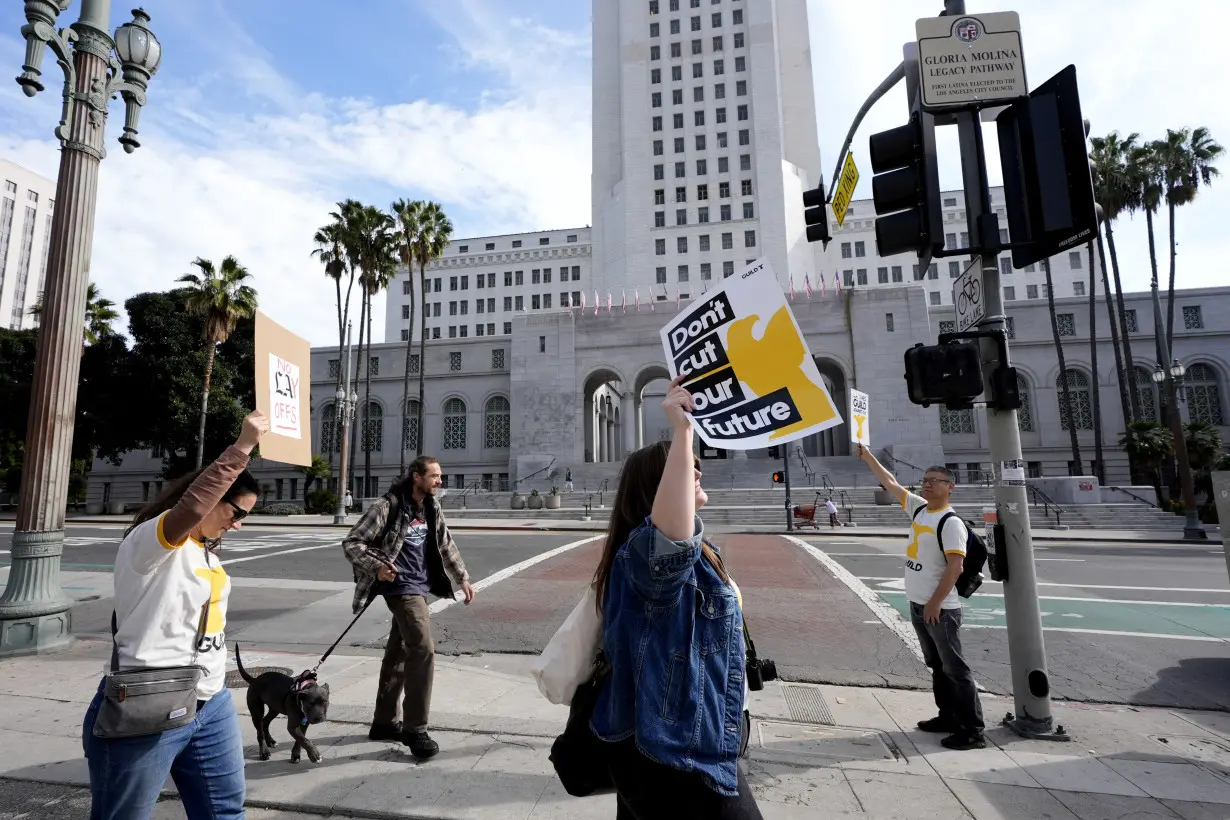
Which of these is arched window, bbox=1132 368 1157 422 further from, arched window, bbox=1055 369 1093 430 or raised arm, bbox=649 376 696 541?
raised arm, bbox=649 376 696 541

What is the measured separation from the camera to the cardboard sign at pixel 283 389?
4.23 meters

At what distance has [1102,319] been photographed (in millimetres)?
42125

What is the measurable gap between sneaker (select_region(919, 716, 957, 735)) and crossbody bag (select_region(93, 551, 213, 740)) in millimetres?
4650

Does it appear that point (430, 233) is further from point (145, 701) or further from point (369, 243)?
point (145, 701)

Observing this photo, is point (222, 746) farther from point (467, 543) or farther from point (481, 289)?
point (481, 289)

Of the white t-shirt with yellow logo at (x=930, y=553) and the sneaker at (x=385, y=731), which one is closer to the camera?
the sneaker at (x=385, y=731)

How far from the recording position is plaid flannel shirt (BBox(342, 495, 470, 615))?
4.33 m

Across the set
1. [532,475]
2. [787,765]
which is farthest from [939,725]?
[532,475]

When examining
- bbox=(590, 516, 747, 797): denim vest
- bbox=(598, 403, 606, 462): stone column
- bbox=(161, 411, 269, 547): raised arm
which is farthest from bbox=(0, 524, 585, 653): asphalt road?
bbox=(598, 403, 606, 462): stone column

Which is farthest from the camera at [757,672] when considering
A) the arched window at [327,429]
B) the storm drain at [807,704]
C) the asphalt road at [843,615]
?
the arched window at [327,429]

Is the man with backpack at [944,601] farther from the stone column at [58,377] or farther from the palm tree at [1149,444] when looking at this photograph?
the palm tree at [1149,444]

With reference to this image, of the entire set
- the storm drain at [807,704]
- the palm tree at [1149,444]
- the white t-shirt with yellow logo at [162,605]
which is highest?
the palm tree at [1149,444]

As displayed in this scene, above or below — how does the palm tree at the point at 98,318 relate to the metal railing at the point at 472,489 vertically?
above

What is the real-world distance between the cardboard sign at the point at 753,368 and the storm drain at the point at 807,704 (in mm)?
2693
